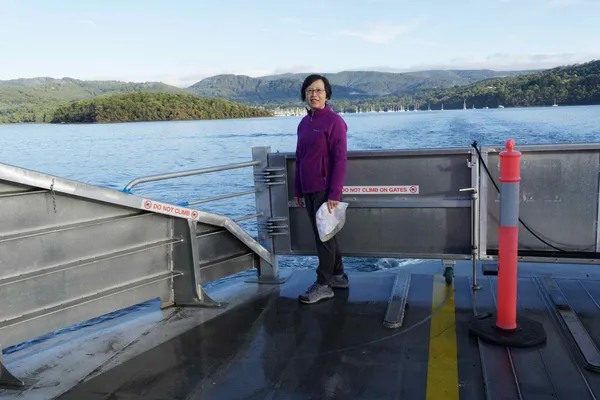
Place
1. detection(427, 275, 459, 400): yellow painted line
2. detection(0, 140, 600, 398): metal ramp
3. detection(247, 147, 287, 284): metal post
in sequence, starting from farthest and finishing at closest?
detection(247, 147, 287, 284): metal post → detection(0, 140, 600, 398): metal ramp → detection(427, 275, 459, 400): yellow painted line

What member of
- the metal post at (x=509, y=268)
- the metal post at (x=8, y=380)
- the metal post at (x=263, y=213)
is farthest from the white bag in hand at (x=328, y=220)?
the metal post at (x=8, y=380)

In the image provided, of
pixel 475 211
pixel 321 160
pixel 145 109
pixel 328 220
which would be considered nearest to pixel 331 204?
pixel 328 220

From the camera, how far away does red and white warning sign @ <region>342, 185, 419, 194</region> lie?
→ 4.72m

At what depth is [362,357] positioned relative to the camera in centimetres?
345

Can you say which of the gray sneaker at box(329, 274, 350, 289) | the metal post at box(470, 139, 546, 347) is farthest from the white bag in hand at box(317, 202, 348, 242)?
the metal post at box(470, 139, 546, 347)

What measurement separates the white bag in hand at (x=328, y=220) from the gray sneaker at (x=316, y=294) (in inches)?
19.4

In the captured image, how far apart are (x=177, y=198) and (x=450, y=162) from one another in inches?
579

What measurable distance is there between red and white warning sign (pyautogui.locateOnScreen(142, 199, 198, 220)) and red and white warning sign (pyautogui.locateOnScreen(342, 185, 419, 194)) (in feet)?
4.84

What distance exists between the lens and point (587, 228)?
4414 millimetres

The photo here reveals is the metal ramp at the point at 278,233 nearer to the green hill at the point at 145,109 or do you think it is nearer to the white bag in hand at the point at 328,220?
the white bag in hand at the point at 328,220

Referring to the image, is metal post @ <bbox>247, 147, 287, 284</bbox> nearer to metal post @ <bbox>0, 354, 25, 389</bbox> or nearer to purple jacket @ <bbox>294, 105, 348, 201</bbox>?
purple jacket @ <bbox>294, 105, 348, 201</bbox>

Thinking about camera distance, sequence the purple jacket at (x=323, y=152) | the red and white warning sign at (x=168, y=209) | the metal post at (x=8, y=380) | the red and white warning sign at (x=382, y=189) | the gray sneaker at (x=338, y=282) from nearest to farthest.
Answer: the metal post at (x=8, y=380), the red and white warning sign at (x=168, y=209), the purple jacket at (x=323, y=152), the red and white warning sign at (x=382, y=189), the gray sneaker at (x=338, y=282)

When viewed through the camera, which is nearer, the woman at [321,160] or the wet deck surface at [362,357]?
the wet deck surface at [362,357]

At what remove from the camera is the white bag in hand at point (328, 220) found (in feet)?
14.1
